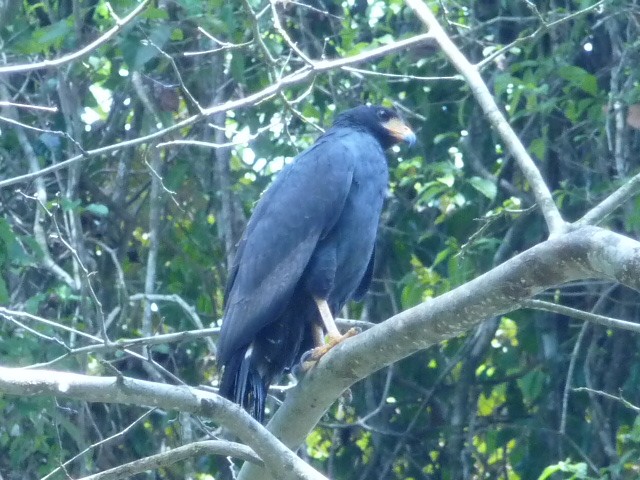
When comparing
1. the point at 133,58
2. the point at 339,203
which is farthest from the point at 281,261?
the point at 133,58

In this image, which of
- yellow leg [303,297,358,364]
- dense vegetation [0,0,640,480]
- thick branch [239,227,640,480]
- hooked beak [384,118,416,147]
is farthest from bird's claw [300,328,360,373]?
hooked beak [384,118,416,147]

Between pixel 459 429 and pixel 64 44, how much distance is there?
242cm

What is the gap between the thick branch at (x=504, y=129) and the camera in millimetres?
2537

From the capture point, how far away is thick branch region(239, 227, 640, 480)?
7.21ft

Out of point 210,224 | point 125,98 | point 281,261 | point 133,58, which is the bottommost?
point 210,224

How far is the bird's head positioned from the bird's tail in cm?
129

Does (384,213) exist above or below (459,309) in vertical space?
below

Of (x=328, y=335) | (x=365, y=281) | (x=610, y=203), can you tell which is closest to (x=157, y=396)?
(x=610, y=203)

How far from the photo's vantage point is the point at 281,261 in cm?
397

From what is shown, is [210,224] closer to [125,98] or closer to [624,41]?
[125,98]

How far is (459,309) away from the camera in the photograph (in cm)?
251

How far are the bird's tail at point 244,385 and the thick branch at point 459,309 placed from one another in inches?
21.3

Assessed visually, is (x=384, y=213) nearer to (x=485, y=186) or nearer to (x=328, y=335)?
(x=485, y=186)

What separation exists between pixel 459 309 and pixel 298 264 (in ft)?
4.90
